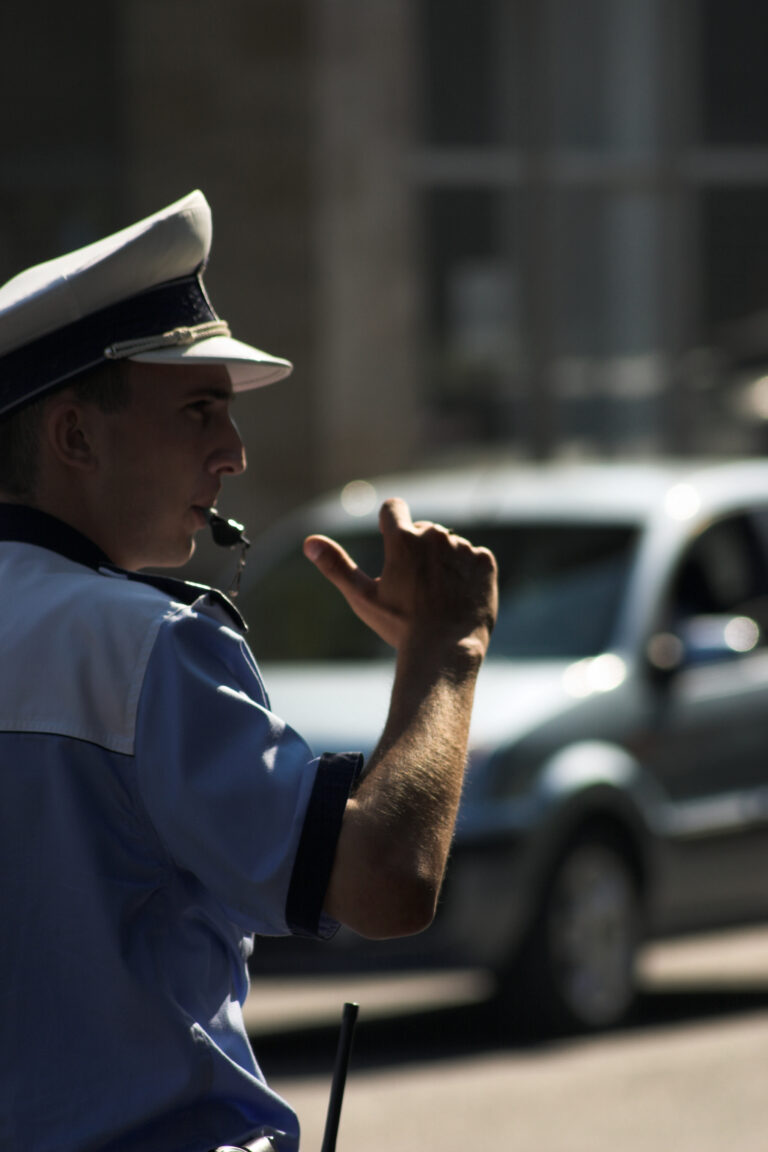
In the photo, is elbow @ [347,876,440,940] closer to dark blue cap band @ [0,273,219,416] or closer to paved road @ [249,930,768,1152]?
dark blue cap band @ [0,273,219,416]

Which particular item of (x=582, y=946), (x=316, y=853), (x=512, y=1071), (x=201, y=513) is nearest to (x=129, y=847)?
(x=316, y=853)

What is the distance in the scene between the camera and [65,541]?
1.91 metres

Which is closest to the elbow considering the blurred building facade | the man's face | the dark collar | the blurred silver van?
the dark collar

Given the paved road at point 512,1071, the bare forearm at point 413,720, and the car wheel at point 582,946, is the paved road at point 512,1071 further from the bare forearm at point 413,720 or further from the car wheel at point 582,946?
the bare forearm at point 413,720

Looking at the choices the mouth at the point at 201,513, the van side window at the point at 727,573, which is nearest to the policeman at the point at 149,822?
the mouth at the point at 201,513

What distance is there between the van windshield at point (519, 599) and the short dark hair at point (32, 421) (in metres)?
5.47

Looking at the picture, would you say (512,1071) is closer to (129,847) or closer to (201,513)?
(201,513)

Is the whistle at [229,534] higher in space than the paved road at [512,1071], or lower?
higher

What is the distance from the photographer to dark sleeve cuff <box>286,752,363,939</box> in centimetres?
172

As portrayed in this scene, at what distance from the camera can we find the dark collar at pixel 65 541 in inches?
74.6

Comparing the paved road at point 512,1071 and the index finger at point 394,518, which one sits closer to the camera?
the index finger at point 394,518

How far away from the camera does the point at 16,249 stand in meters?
14.6

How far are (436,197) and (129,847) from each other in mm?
13892

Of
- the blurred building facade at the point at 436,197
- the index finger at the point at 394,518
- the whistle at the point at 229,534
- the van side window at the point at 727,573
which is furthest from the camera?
A: the blurred building facade at the point at 436,197
